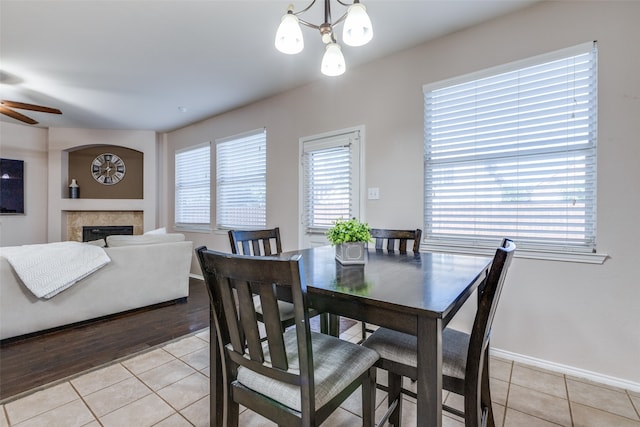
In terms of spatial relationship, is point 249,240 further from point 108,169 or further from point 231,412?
point 108,169

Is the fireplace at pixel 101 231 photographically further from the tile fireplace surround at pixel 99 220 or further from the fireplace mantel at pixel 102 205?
the fireplace mantel at pixel 102 205

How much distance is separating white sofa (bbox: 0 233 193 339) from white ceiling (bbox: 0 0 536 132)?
5.86ft

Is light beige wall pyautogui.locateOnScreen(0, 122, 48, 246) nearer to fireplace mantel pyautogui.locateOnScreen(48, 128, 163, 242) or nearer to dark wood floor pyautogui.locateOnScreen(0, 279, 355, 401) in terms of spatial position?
fireplace mantel pyautogui.locateOnScreen(48, 128, 163, 242)

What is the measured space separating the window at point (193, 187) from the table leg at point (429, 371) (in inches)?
168

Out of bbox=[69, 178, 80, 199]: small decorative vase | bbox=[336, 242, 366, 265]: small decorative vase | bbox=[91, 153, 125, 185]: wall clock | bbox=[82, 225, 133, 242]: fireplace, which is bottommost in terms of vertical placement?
bbox=[82, 225, 133, 242]: fireplace

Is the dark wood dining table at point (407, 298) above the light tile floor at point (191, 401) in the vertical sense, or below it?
above

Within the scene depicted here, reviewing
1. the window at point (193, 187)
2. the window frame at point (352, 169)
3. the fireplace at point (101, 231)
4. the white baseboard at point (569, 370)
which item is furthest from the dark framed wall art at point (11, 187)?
the white baseboard at point (569, 370)

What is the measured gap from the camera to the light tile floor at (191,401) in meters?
1.56

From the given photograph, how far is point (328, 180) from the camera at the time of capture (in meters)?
3.26

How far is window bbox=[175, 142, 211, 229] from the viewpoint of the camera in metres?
4.70

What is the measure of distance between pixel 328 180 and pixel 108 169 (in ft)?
15.7

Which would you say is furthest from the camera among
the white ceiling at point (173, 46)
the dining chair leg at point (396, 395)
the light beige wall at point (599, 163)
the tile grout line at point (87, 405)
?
the white ceiling at point (173, 46)

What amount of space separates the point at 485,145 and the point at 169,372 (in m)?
2.84

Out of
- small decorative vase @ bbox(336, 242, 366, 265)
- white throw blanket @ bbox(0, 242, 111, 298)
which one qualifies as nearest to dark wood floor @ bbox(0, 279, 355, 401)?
white throw blanket @ bbox(0, 242, 111, 298)
